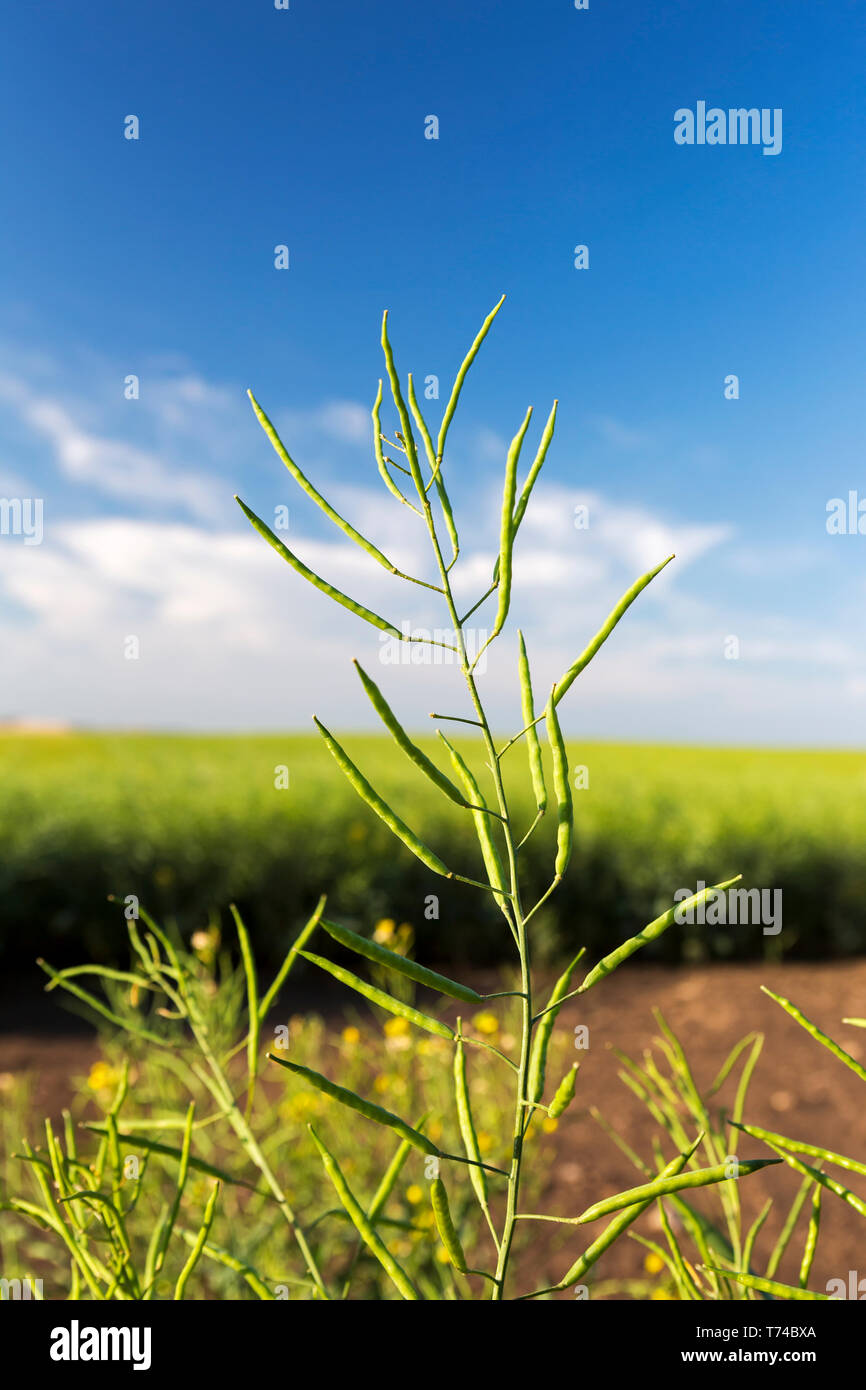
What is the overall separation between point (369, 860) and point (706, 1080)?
240 centimetres

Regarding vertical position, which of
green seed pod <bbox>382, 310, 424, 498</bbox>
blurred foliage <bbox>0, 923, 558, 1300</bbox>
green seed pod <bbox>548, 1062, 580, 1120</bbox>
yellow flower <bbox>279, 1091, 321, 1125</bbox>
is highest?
green seed pod <bbox>382, 310, 424, 498</bbox>

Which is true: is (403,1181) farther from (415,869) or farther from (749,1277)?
(415,869)

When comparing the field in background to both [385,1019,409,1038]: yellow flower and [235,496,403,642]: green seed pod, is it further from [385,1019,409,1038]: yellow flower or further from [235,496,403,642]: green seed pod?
[235,496,403,642]: green seed pod

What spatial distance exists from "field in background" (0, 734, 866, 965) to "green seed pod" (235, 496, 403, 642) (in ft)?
15.9

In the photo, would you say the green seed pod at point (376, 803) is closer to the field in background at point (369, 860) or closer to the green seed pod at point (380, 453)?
the green seed pod at point (380, 453)

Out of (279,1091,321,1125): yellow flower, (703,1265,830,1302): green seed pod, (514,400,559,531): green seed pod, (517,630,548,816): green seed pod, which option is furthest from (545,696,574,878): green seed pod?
(279,1091,321,1125): yellow flower

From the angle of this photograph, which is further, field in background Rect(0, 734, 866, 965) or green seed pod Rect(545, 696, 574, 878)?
field in background Rect(0, 734, 866, 965)

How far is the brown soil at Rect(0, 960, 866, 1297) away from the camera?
2.69m

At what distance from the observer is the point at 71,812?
224 inches

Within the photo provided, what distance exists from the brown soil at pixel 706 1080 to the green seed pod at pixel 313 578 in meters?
1.67

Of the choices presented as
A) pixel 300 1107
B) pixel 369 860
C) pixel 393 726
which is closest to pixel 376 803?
pixel 393 726

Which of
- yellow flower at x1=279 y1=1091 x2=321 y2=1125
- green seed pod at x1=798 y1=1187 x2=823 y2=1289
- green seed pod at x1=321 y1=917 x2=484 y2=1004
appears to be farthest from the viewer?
yellow flower at x1=279 y1=1091 x2=321 y2=1125
